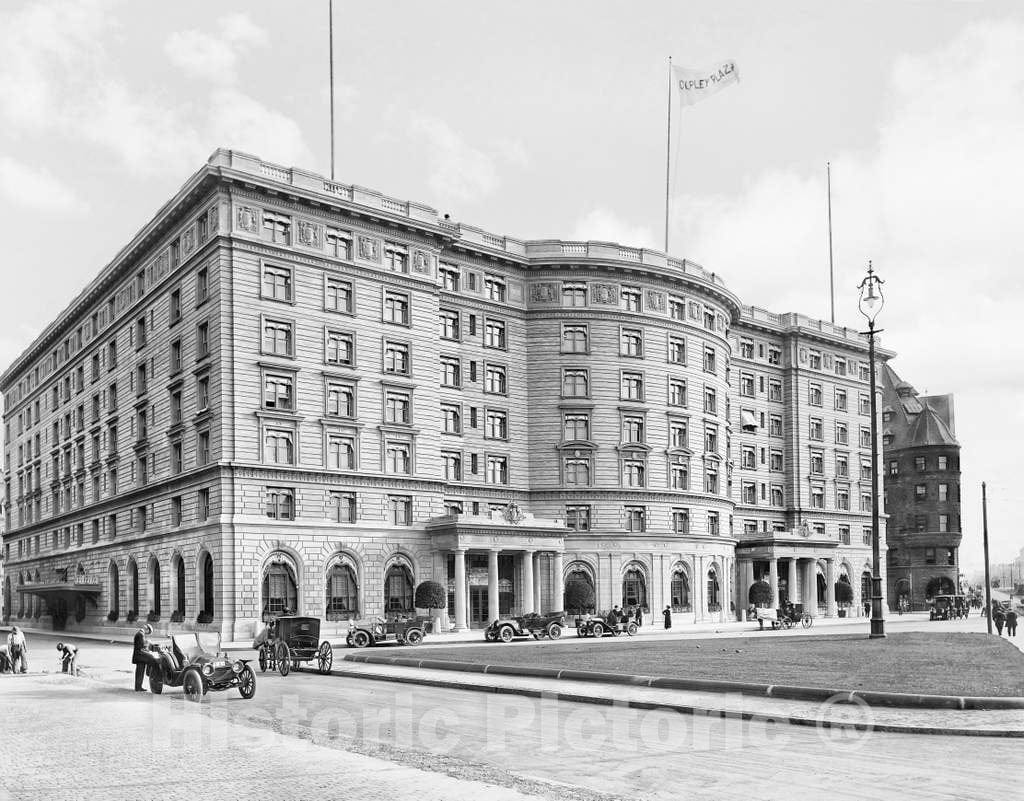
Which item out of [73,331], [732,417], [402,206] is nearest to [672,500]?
[732,417]

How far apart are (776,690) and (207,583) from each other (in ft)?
148

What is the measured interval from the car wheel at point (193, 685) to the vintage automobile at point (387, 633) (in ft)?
77.6

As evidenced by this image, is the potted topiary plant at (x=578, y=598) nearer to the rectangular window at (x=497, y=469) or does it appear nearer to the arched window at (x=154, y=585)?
the rectangular window at (x=497, y=469)

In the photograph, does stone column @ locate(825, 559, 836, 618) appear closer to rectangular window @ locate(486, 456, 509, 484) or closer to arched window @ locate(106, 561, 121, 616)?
rectangular window @ locate(486, 456, 509, 484)

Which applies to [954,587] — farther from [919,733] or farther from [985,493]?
[919,733]

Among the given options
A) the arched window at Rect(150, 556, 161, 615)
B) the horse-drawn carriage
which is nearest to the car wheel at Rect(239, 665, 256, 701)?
the arched window at Rect(150, 556, 161, 615)

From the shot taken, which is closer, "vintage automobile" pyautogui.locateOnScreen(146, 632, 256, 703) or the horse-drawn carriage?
"vintage automobile" pyautogui.locateOnScreen(146, 632, 256, 703)

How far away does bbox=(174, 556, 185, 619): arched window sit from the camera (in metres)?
64.4

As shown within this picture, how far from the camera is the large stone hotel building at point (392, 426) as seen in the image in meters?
61.8

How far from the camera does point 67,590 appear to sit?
79.2m

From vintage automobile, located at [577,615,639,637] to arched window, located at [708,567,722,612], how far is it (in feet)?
82.5

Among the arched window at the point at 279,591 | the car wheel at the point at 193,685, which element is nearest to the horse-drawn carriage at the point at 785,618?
the arched window at the point at 279,591

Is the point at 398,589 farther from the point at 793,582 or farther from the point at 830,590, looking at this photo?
the point at 830,590

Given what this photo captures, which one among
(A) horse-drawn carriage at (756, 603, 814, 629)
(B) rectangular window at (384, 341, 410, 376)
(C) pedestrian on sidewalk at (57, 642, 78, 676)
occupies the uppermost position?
(B) rectangular window at (384, 341, 410, 376)
